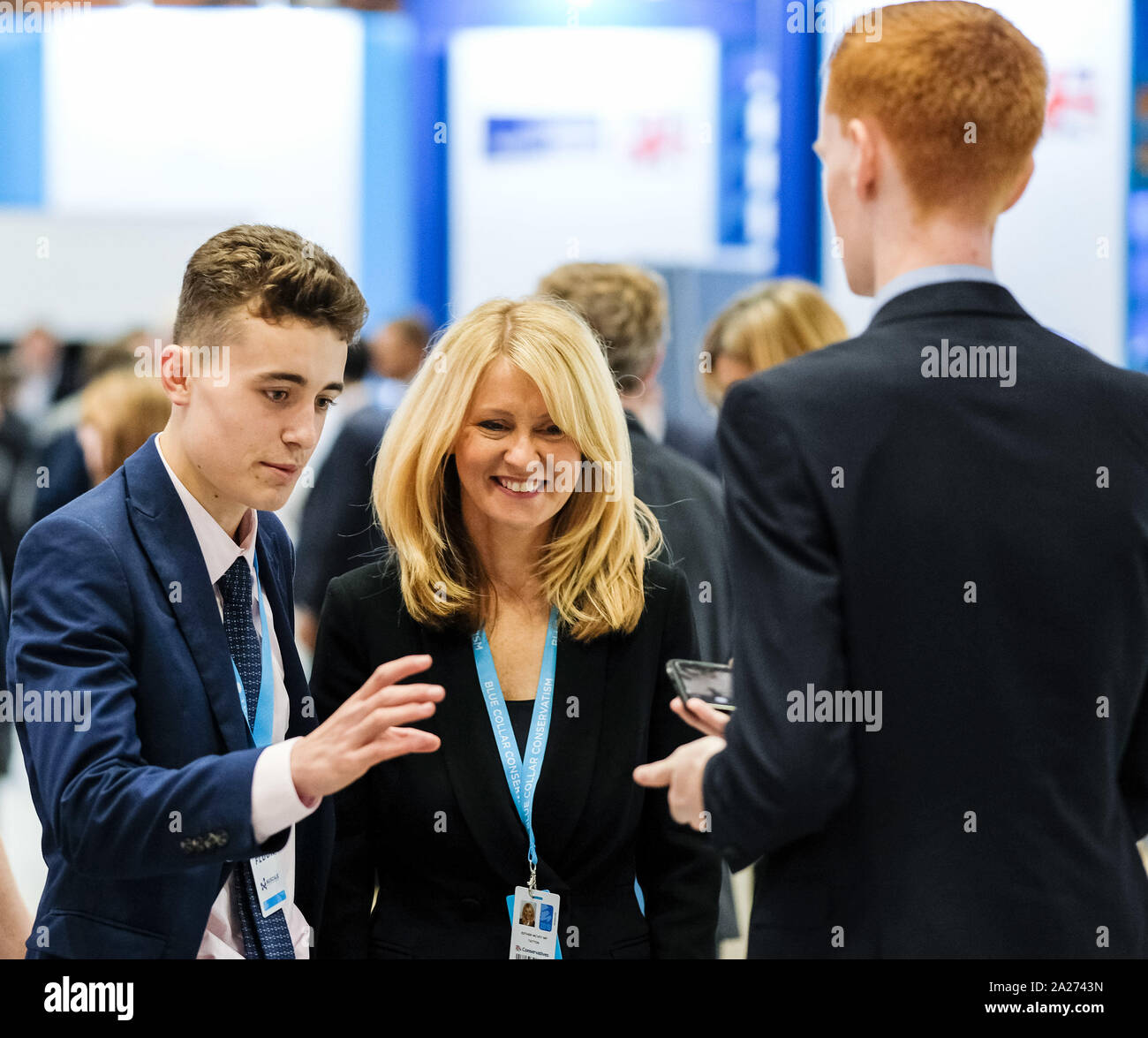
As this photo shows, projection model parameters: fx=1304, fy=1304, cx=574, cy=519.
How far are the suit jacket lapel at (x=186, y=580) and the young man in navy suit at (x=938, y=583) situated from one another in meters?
0.67

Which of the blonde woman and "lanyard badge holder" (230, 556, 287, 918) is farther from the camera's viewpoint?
the blonde woman

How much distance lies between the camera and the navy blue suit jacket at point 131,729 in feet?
5.32

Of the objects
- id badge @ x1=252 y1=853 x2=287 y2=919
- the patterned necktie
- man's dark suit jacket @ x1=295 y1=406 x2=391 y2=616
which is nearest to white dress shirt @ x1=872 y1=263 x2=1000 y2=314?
the patterned necktie

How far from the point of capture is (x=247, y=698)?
1882 mm

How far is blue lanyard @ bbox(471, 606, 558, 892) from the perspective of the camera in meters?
2.01

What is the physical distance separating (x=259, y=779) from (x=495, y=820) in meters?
0.46

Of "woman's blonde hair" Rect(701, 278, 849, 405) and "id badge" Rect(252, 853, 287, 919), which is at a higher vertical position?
"woman's blonde hair" Rect(701, 278, 849, 405)

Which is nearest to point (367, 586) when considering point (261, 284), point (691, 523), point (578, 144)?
point (261, 284)

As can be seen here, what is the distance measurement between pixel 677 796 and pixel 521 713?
48 centimetres

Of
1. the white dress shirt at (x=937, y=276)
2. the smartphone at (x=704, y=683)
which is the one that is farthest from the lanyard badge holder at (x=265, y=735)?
the white dress shirt at (x=937, y=276)

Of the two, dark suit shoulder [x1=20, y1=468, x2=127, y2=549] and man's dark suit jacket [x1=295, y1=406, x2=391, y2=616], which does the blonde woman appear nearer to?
dark suit shoulder [x1=20, y1=468, x2=127, y2=549]

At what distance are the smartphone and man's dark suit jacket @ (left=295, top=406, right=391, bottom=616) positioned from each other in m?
1.89

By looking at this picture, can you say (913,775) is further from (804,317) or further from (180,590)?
(804,317)

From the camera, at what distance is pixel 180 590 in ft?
5.86
